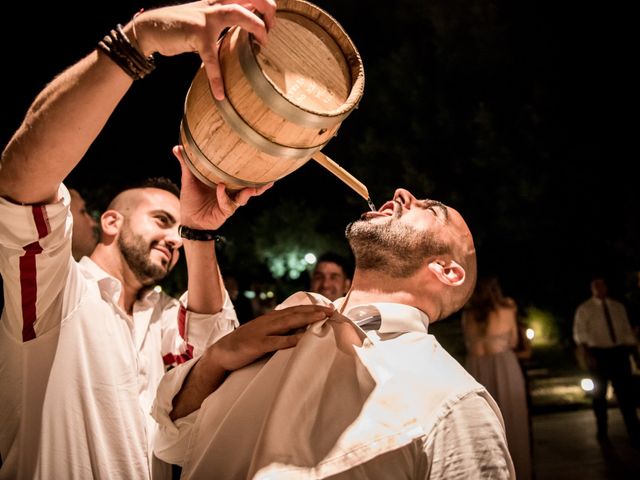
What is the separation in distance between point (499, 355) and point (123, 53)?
5.79 m

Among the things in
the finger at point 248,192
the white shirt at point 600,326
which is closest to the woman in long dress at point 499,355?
the white shirt at point 600,326

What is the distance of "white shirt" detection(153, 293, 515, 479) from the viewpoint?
4.57 feet

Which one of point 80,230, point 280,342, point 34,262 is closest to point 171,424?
point 280,342

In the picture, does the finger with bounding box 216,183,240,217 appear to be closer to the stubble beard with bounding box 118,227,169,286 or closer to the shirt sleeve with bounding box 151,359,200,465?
the shirt sleeve with bounding box 151,359,200,465

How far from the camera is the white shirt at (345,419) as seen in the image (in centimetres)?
139

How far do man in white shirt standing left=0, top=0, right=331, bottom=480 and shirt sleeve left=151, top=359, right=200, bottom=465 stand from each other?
0.74ft

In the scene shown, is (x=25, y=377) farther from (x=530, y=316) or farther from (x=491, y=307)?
(x=530, y=316)

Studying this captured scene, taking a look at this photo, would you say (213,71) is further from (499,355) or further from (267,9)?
(499,355)

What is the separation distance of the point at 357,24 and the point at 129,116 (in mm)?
8266

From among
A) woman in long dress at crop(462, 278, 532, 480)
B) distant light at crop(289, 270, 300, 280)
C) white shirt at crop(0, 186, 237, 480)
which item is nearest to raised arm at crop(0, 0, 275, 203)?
white shirt at crop(0, 186, 237, 480)

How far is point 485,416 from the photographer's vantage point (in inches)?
58.3

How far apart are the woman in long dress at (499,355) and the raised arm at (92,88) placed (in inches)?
215

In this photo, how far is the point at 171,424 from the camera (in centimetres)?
178

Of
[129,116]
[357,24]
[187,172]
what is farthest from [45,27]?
[357,24]
